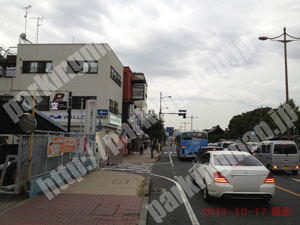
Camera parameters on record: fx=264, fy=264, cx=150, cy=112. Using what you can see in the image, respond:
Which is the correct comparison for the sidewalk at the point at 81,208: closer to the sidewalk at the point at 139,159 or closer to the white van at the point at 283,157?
the white van at the point at 283,157

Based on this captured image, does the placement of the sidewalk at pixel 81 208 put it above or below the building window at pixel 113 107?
below

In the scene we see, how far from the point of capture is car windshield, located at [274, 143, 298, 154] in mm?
14242

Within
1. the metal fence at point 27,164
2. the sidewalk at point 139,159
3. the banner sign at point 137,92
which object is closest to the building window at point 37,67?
the sidewalk at point 139,159

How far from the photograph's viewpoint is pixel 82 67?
1040 inches

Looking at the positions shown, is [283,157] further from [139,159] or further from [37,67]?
[37,67]

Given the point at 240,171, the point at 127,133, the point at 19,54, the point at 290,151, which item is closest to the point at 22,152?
the point at 240,171

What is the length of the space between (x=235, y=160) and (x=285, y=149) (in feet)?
27.0

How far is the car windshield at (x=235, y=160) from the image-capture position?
24.4ft

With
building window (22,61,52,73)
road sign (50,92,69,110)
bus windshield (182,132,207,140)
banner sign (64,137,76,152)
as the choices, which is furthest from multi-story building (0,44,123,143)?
banner sign (64,137,76,152)

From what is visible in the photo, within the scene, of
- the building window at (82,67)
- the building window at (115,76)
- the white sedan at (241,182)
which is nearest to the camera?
the white sedan at (241,182)

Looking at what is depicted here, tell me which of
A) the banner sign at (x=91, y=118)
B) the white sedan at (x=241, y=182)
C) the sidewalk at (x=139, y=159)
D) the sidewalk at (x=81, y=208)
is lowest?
the sidewalk at (x=139, y=159)

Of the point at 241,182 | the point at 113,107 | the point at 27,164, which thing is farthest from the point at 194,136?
the point at 27,164

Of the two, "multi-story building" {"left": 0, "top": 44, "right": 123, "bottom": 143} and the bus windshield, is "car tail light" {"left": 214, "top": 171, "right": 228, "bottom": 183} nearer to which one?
the bus windshield

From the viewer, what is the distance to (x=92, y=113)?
17.7 meters
